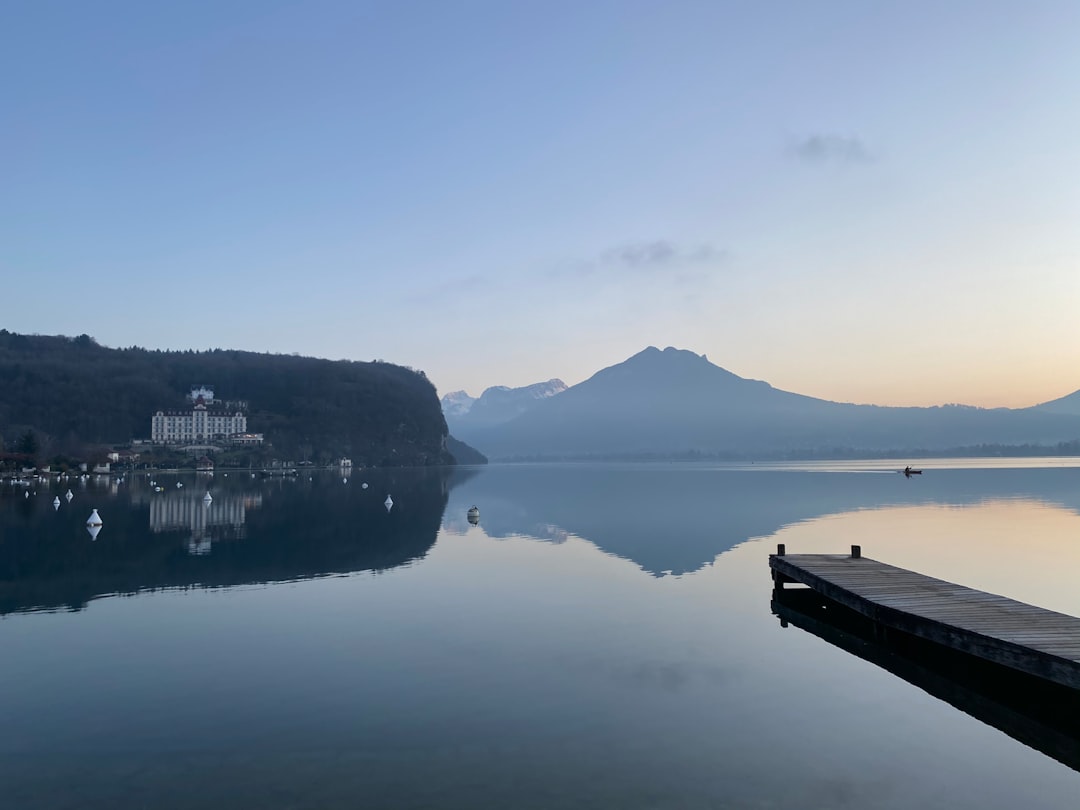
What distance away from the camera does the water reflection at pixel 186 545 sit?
97.8ft

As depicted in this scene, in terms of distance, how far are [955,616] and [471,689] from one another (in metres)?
12.0

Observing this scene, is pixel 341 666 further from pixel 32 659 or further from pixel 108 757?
pixel 32 659

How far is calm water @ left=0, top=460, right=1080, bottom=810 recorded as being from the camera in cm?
1134

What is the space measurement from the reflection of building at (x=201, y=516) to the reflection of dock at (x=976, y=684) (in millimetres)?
31052

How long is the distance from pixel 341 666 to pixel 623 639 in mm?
7376

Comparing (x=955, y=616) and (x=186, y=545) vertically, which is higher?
(x=955, y=616)

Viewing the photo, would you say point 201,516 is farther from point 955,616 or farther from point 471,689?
point 955,616

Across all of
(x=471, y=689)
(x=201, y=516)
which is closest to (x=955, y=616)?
(x=471, y=689)

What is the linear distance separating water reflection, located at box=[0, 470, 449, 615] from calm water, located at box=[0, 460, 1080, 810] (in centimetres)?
36

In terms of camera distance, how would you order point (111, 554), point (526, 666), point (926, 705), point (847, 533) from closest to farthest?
1. point (926, 705)
2. point (526, 666)
3. point (111, 554)
4. point (847, 533)

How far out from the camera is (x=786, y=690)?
16266 millimetres

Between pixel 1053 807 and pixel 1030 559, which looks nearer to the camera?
pixel 1053 807

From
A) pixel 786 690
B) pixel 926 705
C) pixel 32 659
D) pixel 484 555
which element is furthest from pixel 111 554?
pixel 926 705

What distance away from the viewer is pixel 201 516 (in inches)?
2414
